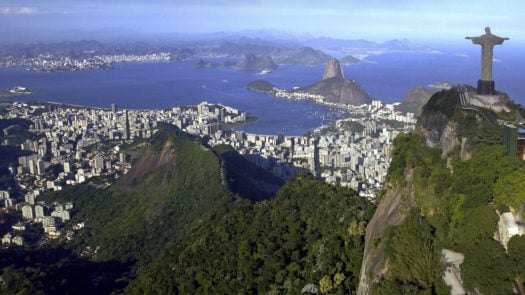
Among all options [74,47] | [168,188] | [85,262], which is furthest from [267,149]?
[74,47]

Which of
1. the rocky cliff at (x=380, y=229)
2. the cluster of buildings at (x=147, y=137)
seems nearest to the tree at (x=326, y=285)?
the rocky cliff at (x=380, y=229)

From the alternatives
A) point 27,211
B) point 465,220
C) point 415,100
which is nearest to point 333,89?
point 415,100

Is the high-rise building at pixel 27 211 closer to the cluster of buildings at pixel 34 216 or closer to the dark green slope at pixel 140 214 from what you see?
the cluster of buildings at pixel 34 216

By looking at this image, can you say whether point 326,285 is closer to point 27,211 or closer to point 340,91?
point 27,211

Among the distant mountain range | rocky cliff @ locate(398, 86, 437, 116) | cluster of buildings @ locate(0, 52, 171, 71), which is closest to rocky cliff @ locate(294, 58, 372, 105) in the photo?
the distant mountain range

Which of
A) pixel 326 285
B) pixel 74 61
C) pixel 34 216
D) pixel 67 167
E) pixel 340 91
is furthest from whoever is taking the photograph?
pixel 74 61

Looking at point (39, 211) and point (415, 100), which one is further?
point (415, 100)

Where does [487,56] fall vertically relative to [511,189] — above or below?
above
